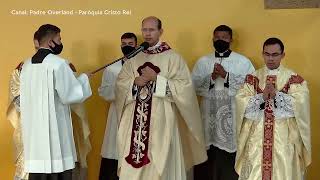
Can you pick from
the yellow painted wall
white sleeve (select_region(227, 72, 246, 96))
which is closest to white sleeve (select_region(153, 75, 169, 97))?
white sleeve (select_region(227, 72, 246, 96))

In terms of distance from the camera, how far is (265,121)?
16.4ft

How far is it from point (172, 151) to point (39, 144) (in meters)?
1.20

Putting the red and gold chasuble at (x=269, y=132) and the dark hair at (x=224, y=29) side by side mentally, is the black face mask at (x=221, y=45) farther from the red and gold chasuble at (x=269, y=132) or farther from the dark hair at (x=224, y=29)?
the red and gold chasuble at (x=269, y=132)

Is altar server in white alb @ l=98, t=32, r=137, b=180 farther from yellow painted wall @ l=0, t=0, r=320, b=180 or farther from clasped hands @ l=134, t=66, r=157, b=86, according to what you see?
clasped hands @ l=134, t=66, r=157, b=86

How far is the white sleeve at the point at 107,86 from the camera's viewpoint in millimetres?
6023

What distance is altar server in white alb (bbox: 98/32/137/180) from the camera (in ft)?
19.7

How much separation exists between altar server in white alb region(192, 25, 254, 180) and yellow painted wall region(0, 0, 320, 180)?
458 millimetres

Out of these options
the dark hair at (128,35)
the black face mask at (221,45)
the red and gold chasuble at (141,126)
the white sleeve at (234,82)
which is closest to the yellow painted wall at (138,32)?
the dark hair at (128,35)

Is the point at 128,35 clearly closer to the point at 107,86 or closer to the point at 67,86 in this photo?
the point at 107,86

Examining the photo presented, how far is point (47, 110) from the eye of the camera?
477 centimetres

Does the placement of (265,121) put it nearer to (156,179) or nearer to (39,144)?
(156,179)

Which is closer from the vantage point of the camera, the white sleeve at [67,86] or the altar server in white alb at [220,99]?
the white sleeve at [67,86]

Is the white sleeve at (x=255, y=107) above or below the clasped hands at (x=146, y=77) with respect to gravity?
below

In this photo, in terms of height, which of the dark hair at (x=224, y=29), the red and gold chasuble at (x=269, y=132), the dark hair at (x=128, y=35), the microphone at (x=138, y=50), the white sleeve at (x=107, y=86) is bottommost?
the red and gold chasuble at (x=269, y=132)
